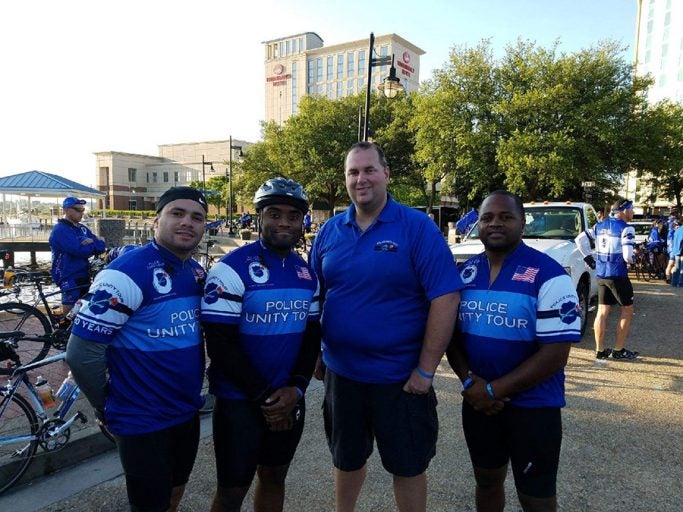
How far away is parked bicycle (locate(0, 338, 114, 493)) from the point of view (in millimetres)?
3246

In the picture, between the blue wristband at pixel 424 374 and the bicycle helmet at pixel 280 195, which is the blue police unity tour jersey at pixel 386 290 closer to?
the blue wristband at pixel 424 374

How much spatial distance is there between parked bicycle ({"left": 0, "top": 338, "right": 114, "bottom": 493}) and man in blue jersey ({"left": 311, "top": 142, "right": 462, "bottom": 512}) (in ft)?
6.43

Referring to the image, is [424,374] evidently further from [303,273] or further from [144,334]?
[144,334]

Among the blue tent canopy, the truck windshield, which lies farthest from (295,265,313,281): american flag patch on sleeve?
the blue tent canopy

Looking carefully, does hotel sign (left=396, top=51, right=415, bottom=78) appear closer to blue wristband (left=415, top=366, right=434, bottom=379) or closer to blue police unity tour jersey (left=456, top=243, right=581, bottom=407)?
blue police unity tour jersey (left=456, top=243, right=581, bottom=407)

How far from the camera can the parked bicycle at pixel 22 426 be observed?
3.25 metres

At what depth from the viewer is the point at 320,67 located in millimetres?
96375

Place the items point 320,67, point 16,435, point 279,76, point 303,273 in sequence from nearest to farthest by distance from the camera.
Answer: point 303,273 → point 16,435 → point 320,67 → point 279,76

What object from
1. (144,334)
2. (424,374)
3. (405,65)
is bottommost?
(424,374)

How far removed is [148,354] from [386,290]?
1.12 m

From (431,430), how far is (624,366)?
4.83 meters

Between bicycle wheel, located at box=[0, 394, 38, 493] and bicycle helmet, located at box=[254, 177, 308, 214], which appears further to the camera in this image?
bicycle wheel, located at box=[0, 394, 38, 493]

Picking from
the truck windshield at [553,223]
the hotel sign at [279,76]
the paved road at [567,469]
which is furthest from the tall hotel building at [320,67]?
the paved road at [567,469]

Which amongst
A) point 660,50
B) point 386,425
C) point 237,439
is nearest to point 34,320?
point 237,439
